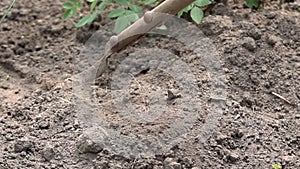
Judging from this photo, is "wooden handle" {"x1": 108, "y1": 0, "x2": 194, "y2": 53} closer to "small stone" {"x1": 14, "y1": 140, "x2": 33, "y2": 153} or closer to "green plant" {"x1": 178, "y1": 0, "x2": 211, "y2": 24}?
"green plant" {"x1": 178, "y1": 0, "x2": 211, "y2": 24}

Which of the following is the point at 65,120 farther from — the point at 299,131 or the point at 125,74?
the point at 299,131

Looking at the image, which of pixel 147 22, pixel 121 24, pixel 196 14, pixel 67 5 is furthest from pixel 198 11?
pixel 67 5

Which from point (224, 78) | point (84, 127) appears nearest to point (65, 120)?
point (84, 127)

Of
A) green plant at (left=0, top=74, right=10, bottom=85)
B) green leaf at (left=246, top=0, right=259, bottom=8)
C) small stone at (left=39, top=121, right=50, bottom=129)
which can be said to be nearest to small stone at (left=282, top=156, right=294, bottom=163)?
green leaf at (left=246, top=0, right=259, bottom=8)

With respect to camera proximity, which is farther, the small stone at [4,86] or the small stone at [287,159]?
the small stone at [4,86]

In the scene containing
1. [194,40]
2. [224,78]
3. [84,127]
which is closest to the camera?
[84,127]

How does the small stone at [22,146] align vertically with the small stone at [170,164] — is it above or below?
above

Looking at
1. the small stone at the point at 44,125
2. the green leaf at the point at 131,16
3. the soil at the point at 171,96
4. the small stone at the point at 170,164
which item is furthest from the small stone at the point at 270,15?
Answer: the small stone at the point at 44,125

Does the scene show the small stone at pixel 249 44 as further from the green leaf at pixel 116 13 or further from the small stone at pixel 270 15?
the green leaf at pixel 116 13

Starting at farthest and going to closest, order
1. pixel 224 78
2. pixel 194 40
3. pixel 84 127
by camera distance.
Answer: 1. pixel 194 40
2. pixel 224 78
3. pixel 84 127

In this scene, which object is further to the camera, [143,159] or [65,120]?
[65,120]
